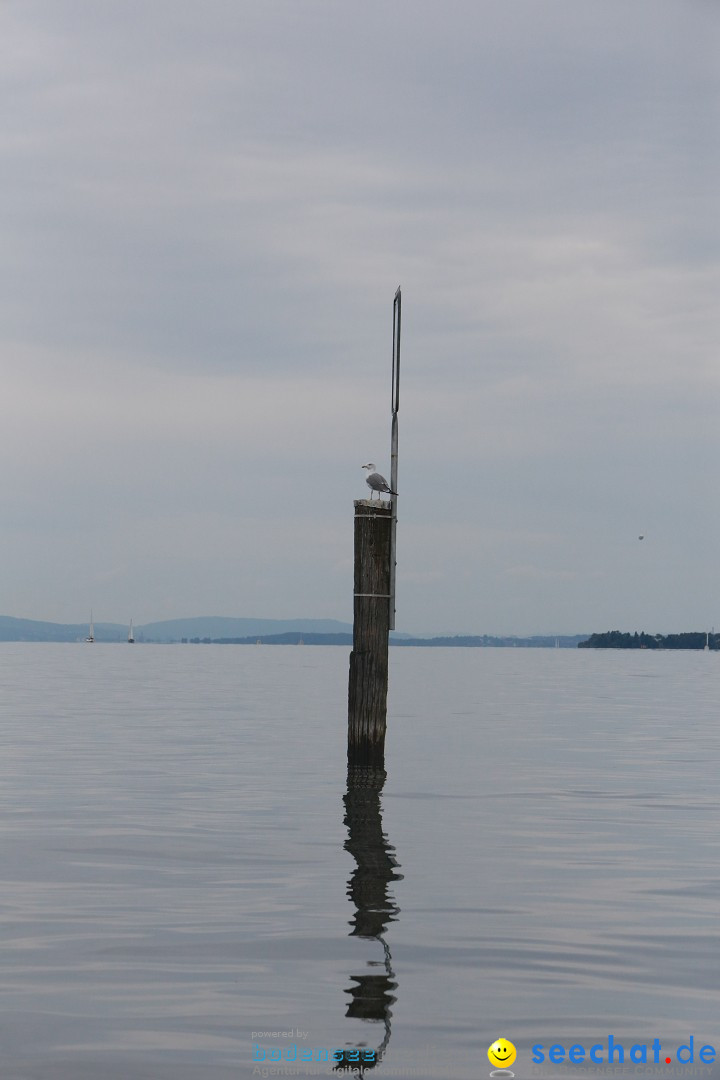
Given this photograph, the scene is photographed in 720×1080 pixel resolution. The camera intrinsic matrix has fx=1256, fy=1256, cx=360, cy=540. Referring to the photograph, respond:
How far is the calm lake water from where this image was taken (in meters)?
8.42

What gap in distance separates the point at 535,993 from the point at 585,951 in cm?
149

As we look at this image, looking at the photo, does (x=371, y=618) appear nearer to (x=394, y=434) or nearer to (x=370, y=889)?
(x=394, y=434)

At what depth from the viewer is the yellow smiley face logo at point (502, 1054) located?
7.88 metres

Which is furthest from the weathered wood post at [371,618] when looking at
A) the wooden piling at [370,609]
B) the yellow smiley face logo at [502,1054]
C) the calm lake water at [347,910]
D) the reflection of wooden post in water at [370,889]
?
the yellow smiley face logo at [502,1054]

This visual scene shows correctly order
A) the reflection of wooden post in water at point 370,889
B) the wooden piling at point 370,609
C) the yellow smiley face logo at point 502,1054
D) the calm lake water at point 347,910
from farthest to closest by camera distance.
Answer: the wooden piling at point 370,609 → the reflection of wooden post in water at point 370,889 → the calm lake water at point 347,910 → the yellow smiley face logo at point 502,1054

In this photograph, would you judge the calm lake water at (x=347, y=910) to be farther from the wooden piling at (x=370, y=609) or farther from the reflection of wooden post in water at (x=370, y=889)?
the wooden piling at (x=370, y=609)

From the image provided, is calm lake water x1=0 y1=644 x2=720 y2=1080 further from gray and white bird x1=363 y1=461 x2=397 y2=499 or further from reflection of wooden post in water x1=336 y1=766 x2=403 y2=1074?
gray and white bird x1=363 y1=461 x2=397 y2=499

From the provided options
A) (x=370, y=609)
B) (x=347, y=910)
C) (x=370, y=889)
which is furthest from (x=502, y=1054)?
(x=370, y=609)

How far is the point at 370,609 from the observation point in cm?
1909

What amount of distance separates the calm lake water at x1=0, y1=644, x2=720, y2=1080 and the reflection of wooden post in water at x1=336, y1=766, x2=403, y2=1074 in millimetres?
43

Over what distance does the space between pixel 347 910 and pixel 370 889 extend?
3.55 ft

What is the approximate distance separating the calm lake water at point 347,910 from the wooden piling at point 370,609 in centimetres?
170

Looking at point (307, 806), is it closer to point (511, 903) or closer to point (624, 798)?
point (624, 798)

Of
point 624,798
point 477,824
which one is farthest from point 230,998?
point 624,798
